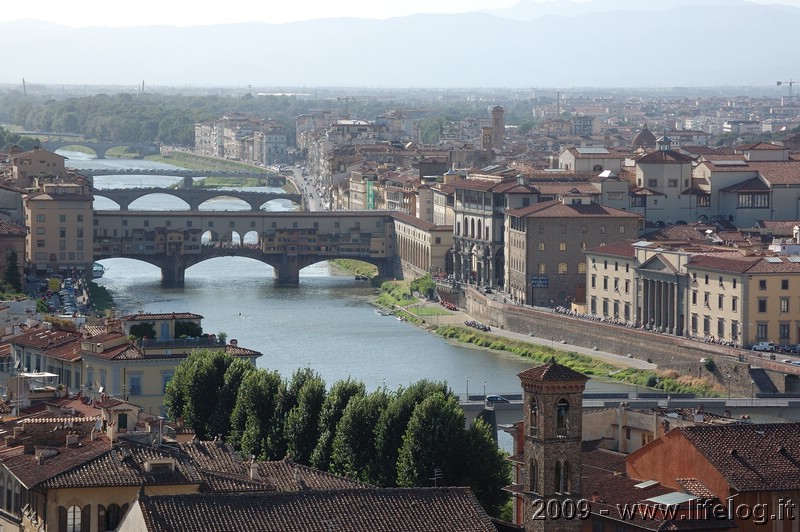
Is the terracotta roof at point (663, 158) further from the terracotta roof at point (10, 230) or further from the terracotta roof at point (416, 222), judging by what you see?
the terracotta roof at point (10, 230)

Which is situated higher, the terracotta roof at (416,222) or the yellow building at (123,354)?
the yellow building at (123,354)

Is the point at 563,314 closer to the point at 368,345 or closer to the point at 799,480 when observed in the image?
the point at 368,345

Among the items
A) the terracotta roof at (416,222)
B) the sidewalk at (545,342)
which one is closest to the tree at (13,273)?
the sidewalk at (545,342)

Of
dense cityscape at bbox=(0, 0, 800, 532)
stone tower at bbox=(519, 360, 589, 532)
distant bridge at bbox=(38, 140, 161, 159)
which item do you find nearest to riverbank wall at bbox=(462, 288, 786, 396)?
dense cityscape at bbox=(0, 0, 800, 532)

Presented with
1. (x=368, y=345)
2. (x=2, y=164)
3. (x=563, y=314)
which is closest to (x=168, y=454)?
(x=368, y=345)

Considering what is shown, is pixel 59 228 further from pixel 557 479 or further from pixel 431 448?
pixel 557 479

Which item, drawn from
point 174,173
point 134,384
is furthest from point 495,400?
point 174,173
